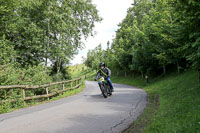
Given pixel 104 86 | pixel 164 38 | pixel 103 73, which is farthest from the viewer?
pixel 164 38

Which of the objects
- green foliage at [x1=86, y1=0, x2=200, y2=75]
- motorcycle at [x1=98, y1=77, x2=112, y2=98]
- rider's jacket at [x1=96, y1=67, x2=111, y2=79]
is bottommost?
motorcycle at [x1=98, y1=77, x2=112, y2=98]

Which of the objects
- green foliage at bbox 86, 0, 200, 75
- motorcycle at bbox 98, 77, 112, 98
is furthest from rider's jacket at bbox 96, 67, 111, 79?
green foliage at bbox 86, 0, 200, 75

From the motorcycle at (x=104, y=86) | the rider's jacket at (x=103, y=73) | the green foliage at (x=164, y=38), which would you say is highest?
the green foliage at (x=164, y=38)

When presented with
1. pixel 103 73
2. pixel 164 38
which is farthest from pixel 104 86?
pixel 164 38

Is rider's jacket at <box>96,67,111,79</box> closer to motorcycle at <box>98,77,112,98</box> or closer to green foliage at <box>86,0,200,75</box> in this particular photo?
motorcycle at <box>98,77,112,98</box>

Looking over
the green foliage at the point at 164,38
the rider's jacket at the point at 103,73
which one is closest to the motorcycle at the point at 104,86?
the rider's jacket at the point at 103,73

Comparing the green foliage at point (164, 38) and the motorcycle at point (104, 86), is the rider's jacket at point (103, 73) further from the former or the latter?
the green foliage at point (164, 38)

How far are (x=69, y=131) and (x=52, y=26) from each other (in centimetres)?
Result: 1553

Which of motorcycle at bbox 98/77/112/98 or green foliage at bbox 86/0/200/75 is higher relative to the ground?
green foliage at bbox 86/0/200/75

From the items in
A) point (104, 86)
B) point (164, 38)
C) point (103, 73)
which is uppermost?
point (164, 38)

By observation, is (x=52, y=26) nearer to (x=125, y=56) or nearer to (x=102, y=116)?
(x=102, y=116)

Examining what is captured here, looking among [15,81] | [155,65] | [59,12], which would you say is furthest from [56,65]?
[155,65]

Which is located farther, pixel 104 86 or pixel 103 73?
pixel 103 73

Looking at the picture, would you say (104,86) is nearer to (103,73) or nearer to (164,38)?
(103,73)
